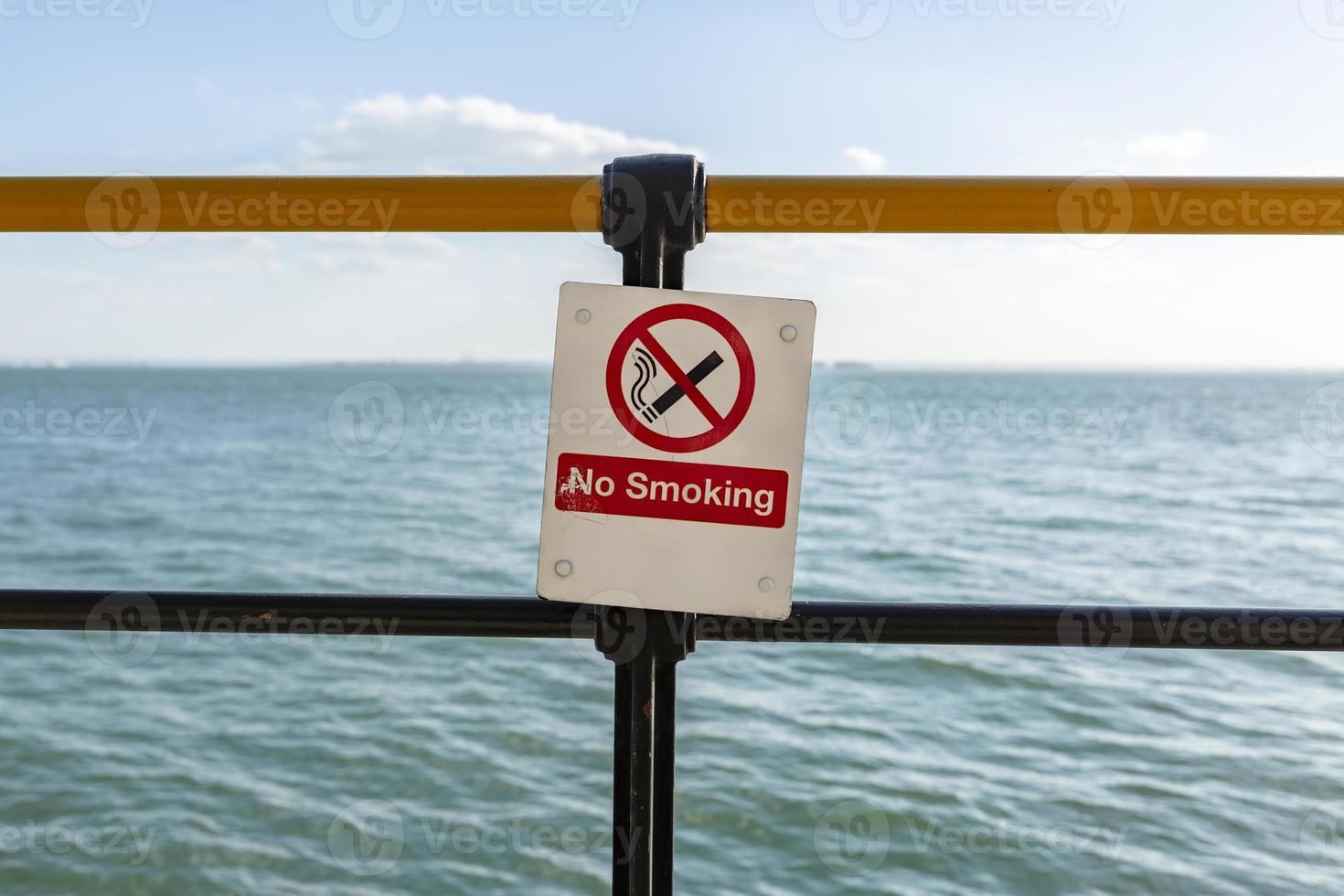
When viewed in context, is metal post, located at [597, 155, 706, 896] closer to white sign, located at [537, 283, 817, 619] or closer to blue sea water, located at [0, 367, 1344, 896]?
white sign, located at [537, 283, 817, 619]

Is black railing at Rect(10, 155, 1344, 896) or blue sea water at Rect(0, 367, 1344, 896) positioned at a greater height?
black railing at Rect(10, 155, 1344, 896)

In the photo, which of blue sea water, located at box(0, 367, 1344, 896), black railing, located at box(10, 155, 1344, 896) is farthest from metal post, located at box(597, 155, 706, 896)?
blue sea water, located at box(0, 367, 1344, 896)

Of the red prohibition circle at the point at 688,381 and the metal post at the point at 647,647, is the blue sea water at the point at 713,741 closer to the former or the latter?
the metal post at the point at 647,647

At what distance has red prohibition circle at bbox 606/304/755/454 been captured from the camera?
82 cm

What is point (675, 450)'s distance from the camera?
83cm

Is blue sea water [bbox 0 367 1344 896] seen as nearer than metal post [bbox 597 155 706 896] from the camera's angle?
No

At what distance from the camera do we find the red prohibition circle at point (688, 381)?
2.70 feet

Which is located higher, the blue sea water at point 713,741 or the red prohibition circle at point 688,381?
the red prohibition circle at point 688,381

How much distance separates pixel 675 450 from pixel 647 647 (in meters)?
0.17

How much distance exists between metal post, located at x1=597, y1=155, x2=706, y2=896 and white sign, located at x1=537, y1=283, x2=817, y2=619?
0.03m

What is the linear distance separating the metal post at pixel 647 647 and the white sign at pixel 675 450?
0.09ft

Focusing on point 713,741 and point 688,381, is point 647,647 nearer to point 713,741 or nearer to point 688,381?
point 688,381

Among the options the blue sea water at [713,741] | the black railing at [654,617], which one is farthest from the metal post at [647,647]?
the blue sea water at [713,741]

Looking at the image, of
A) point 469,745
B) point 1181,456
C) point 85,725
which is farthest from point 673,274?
point 1181,456
